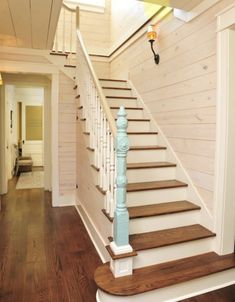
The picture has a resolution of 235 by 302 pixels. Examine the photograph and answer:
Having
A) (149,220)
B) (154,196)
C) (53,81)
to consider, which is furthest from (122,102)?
(149,220)

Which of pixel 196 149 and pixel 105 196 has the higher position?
pixel 196 149

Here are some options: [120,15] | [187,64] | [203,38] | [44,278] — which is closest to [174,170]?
[187,64]

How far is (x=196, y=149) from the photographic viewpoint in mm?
2479

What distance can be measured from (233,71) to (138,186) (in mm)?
1346

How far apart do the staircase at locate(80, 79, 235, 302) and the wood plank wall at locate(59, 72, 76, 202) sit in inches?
60.0

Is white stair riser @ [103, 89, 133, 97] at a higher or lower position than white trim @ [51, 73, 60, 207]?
higher

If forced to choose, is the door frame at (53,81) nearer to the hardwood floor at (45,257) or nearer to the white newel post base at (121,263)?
the hardwood floor at (45,257)

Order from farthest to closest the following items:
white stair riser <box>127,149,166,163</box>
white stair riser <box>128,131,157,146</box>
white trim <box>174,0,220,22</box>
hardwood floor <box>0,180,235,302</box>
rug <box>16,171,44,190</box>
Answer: rug <box>16,171,44,190</box> → white stair riser <box>128,131,157,146</box> → white stair riser <box>127,149,166,163</box> → white trim <box>174,0,220,22</box> → hardwood floor <box>0,180,235,302</box>

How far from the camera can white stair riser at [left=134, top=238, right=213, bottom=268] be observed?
204 cm

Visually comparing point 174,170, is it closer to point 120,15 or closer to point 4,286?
point 4,286

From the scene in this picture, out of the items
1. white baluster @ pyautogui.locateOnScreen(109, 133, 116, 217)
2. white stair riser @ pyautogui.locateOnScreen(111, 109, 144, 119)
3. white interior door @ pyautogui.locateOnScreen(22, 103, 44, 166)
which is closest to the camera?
white baluster @ pyautogui.locateOnScreen(109, 133, 116, 217)

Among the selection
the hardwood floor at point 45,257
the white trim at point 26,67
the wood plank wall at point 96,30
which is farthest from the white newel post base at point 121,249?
the wood plank wall at point 96,30

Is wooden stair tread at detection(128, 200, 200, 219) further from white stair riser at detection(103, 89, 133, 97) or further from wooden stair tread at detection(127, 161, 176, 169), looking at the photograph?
white stair riser at detection(103, 89, 133, 97)

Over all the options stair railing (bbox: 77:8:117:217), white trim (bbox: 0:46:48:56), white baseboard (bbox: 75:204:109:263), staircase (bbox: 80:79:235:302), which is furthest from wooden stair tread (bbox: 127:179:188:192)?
white trim (bbox: 0:46:48:56)
